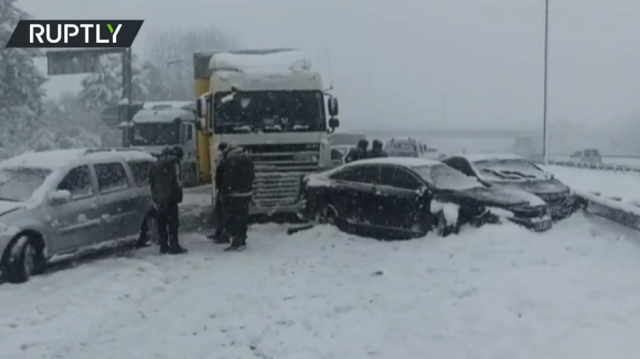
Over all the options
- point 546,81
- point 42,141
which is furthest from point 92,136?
point 546,81

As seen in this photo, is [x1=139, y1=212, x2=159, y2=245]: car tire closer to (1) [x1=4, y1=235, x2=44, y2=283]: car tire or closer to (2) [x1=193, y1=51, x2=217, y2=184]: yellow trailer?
(1) [x1=4, y1=235, x2=44, y2=283]: car tire

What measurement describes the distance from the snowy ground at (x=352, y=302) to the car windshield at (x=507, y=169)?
404 centimetres

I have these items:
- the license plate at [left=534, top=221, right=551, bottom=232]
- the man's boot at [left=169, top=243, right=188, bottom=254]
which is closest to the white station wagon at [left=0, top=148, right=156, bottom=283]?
the man's boot at [left=169, top=243, right=188, bottom=254]

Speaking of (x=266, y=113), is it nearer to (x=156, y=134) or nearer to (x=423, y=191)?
(x=423, y=191)

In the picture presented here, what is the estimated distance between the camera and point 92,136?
212 ft

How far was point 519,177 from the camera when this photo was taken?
52.2ft

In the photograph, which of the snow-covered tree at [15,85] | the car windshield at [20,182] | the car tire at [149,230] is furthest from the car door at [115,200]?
the snow-covered tree at [15,85]

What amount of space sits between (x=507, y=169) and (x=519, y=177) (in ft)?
1.99

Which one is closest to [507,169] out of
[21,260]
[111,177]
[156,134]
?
[111,177]

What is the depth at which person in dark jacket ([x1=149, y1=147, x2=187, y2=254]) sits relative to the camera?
11867 millimetres

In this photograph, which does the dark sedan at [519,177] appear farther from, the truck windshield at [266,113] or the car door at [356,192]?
the truck windshield at [266,113]

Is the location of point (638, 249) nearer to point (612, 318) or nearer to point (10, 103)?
point (612, 318)

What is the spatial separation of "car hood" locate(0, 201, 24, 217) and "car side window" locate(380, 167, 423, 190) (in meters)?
6.13

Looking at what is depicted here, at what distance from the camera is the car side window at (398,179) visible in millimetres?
12930
